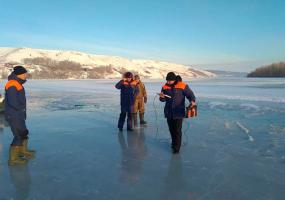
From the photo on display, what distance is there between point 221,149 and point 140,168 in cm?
181

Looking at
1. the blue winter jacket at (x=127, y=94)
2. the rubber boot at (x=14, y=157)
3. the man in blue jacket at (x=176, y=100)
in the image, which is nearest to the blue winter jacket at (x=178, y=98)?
the man in blue jacket at (x=176, y=100)

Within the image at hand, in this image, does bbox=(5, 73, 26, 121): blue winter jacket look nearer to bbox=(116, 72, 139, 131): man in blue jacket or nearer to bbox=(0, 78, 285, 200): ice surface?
bbox=(0, 78, 285, 200): ice surface

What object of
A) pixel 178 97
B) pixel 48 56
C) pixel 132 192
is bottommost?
pixel 132 192

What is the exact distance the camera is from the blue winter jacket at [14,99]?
4539mm

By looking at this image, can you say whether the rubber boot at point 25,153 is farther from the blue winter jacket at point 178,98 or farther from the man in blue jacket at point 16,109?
the blue winter jacket at point 178,98

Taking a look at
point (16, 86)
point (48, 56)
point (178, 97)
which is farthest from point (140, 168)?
point (48, 56)

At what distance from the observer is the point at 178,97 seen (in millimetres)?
5285

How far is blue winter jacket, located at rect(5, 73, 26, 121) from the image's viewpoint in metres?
4.54

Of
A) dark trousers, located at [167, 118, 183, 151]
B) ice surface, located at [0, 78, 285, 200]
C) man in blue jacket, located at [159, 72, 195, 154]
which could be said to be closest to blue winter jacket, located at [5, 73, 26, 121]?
ice surface, located at [0, 78, 285, 200]

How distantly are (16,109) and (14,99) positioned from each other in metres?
0.16

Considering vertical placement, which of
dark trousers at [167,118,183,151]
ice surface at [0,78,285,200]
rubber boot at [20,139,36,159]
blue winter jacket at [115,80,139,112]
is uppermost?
blue winter jacket at [115,80,139,112]

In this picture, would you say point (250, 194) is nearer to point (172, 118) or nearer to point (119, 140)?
point (172, 118)

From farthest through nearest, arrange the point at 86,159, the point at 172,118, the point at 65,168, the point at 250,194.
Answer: the point at 172,118, the point at 86,159, the point at 65,168, the point at 250,194

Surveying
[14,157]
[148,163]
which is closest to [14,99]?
[14,157]
